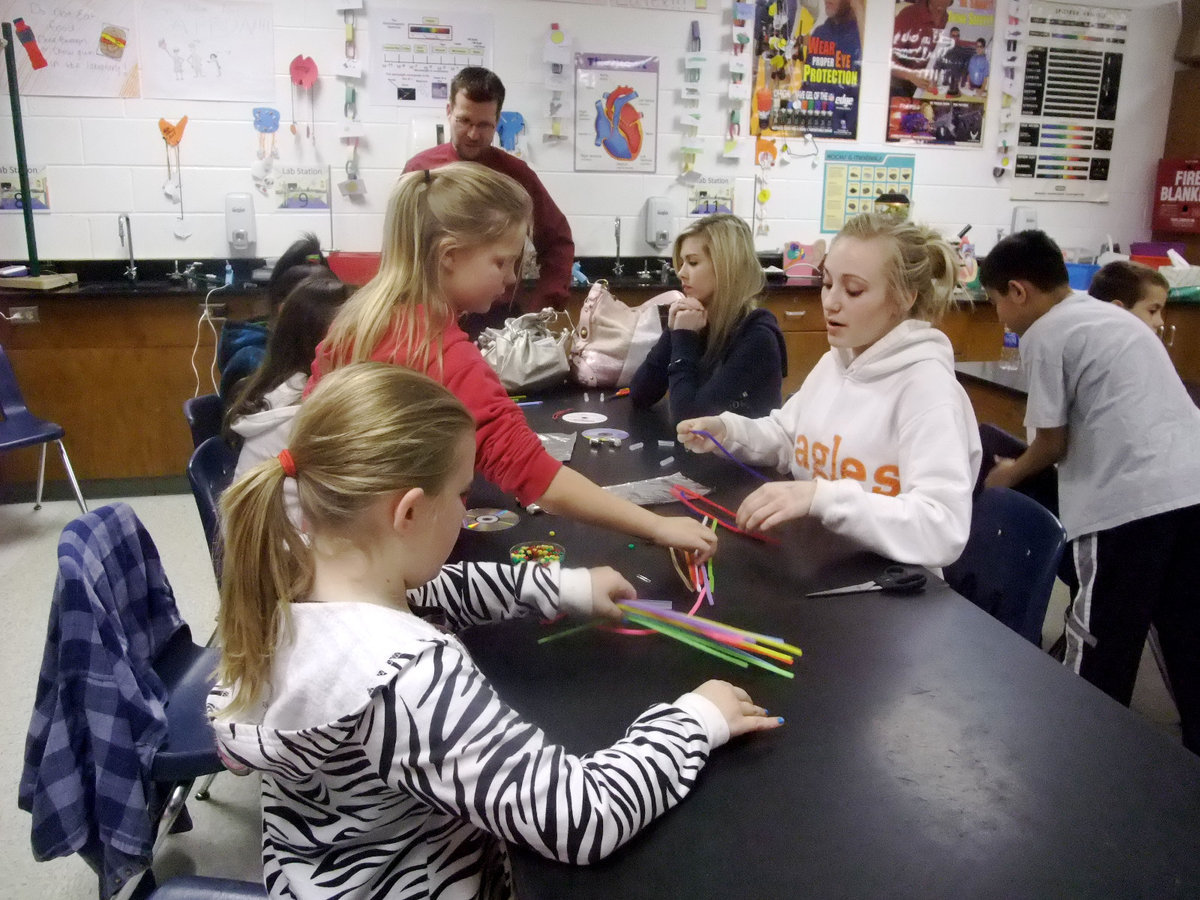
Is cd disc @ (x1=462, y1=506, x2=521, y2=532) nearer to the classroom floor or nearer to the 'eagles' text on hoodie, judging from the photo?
the 'eagles' text on hoodie

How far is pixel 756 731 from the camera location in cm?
90

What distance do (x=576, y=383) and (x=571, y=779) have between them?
2.00m

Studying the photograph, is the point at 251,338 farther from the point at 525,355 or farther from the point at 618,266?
the point at 618,266

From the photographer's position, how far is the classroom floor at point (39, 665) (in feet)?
5.78

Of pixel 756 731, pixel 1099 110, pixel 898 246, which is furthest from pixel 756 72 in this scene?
pixel 756 731

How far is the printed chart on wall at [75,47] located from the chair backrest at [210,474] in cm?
279

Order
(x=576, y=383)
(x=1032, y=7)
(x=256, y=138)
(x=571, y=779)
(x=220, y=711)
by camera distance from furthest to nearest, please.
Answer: (x=1032, y=7)
(x=256, y=138)
(x=576, y=383)
(x=220, y=711)
(x=571, y=779)

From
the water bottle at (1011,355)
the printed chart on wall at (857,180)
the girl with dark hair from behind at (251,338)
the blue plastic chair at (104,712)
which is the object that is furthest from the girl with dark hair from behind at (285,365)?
the printed chart on wall at (857,180)

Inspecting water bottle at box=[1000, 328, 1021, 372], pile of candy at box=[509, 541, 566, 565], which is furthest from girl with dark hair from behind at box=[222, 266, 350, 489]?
water bottle at box=[1000, 328, 1021, 372]

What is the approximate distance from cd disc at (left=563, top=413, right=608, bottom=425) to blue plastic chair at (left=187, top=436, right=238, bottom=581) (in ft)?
2.57

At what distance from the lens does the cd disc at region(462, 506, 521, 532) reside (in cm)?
149

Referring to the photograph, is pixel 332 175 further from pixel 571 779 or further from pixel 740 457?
pixel 571 779

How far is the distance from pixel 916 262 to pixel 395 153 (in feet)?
10.3

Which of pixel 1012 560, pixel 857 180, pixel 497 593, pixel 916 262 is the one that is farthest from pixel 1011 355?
pixel 497 593
